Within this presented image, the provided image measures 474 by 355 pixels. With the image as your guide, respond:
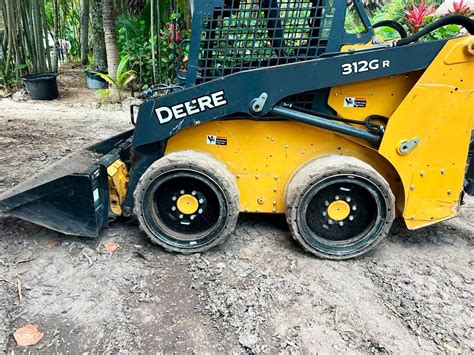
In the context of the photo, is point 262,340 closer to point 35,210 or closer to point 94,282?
point 94,282

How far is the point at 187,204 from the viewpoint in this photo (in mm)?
2943

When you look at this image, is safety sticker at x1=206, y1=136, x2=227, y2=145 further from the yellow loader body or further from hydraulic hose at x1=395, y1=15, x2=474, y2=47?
hydraulic hose at x1=395, y1=15, x2=474, y2=47

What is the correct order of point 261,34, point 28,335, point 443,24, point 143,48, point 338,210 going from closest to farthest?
point 28,335, point 443,24, point 261,34, point 338,210, point 143,48

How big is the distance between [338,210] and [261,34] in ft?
4.32

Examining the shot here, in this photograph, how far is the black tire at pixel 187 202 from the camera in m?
2.80

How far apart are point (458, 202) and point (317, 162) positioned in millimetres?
1031

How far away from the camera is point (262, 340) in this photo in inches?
85.5

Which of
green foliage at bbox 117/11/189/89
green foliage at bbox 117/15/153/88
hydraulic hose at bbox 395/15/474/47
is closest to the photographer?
hydraulic hose at bbox 395/15/474/47

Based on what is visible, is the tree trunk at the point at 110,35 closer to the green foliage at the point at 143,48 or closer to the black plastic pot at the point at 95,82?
the green foliage at the point at 143,48

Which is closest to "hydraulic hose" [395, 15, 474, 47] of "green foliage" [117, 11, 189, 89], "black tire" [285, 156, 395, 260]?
"black tire" [285, 156, 395, 260]

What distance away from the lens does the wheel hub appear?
2.89m

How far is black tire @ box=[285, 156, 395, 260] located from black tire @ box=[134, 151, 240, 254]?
45 cm

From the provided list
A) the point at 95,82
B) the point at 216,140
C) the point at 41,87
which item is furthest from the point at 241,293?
the point at 95,82

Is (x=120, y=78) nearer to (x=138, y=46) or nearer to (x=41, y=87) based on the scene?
(x=138, y=46)
